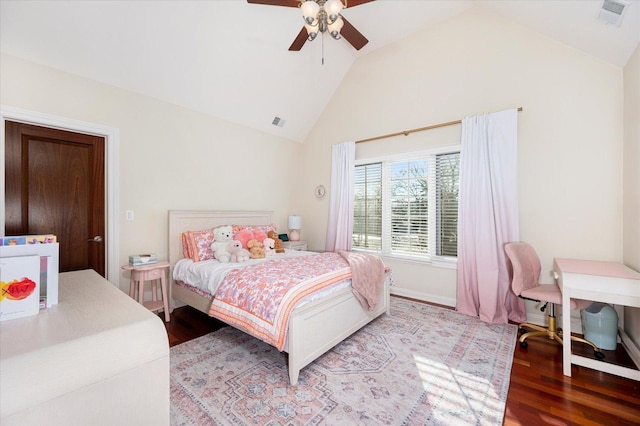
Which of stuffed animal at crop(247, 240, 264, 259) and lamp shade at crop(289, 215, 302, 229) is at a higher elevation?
lamp shade at crop(289, 215, 302, 229)

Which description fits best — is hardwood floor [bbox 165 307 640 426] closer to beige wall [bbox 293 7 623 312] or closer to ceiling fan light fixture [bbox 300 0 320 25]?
beige wall [bbox 293 7 623 312]

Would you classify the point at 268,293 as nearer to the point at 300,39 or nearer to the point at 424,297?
the point at 300,39

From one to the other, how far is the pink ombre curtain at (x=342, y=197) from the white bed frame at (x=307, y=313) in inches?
53.8

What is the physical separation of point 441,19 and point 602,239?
3.22 meters

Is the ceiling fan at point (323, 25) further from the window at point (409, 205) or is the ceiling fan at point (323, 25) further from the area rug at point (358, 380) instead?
the area rug at point (358, 380)

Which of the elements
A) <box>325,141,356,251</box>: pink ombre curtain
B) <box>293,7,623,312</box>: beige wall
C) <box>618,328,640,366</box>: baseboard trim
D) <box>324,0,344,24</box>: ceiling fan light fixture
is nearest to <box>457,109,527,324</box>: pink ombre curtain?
<box>293,7,623,312</box>: beige wall

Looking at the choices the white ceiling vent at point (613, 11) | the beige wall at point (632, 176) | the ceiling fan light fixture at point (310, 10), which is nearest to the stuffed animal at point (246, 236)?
the ceiling fan light fixture at point (310, 10)

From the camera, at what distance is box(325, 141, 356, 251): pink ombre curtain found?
14.4ft

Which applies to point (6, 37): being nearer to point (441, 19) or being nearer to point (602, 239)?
point (441, 19)

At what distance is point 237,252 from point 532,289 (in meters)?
3.11

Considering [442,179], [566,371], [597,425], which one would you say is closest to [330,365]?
[597,425]

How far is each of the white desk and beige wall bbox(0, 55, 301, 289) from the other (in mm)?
3983

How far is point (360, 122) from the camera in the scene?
440cm

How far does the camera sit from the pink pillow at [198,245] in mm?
3199
